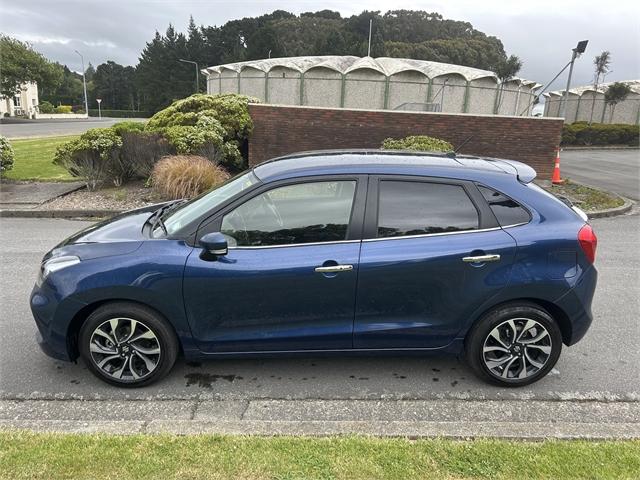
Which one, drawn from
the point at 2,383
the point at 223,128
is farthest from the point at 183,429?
the point at 223,128

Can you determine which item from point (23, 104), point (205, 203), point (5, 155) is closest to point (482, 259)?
point (205, 203)

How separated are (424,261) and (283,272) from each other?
36.6 inches

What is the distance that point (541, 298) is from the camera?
3.28 metres

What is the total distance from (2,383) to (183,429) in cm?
158

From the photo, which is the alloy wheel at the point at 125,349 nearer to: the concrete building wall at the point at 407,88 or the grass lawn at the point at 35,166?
the grass lawn at the point at 35,166

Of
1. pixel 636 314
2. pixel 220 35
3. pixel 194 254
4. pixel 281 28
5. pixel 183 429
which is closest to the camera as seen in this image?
pixel 183 429

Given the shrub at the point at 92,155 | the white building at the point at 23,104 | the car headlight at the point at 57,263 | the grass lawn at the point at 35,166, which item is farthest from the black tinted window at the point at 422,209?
the white building at the point at 23,104

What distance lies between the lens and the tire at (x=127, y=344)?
3.17m

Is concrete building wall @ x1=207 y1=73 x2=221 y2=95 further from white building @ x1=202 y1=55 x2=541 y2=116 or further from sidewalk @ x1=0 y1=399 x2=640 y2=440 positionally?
sidewalk @ x1=0 y1=399 x2=640 y2=440

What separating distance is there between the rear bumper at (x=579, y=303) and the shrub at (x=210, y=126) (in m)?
9.32

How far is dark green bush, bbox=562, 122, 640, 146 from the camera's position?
27625 millimetres

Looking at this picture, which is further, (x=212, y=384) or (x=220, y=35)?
(x=220, y=35)

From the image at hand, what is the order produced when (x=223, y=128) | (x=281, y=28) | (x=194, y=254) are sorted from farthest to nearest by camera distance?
1. (x=281, y=28)
2. (x=223, y=128)
3. (x=194, y=254)

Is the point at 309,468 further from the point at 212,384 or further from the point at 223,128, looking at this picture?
the point at 223,128
